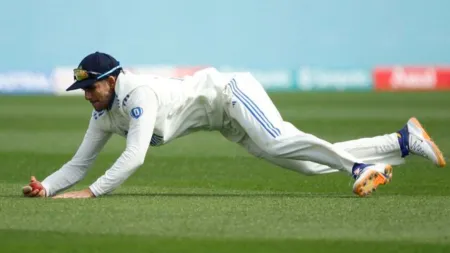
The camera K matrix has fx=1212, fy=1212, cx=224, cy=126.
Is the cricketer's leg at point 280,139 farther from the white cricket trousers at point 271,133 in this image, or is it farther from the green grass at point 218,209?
the green grass at point 218,209

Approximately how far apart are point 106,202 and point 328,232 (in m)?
1.97

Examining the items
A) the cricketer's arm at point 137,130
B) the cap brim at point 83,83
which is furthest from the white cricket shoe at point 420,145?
the cap brim at point 83,83

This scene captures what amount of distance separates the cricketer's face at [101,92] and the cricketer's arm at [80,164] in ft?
1.09

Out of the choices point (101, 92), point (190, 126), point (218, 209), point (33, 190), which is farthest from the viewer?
point (190, 126)

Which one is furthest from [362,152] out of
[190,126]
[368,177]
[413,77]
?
[413,77]

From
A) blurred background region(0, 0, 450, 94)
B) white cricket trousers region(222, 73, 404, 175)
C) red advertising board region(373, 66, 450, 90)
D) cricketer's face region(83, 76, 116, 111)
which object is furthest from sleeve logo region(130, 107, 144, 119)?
red advertising board region(373, 66, 450, 90)

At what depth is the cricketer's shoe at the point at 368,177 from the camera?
8.20 metres

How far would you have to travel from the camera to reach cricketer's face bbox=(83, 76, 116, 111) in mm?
8148

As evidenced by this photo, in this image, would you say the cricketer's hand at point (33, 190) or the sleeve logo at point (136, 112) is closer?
the sleeve logo at point (136, 112)

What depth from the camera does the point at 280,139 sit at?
8312 mm

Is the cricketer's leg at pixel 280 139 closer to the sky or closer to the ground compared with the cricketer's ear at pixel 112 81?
closer to the ground

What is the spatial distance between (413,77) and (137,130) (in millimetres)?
25854

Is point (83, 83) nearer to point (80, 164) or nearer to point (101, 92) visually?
point (101, 92)

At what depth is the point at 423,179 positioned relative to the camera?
10.6m
